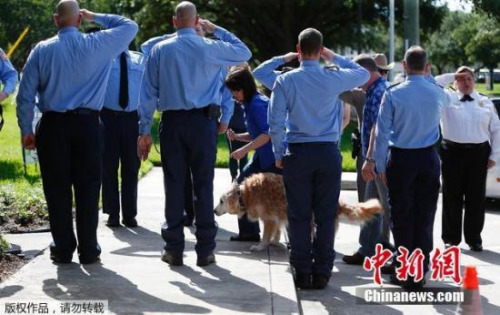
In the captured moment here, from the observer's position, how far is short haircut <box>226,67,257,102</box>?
880 cm

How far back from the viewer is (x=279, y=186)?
8461mm

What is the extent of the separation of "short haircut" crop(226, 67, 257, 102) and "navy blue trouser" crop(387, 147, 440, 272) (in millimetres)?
1847

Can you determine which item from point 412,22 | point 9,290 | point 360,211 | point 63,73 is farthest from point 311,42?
point 412,22

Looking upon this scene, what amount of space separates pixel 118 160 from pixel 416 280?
4.14 metres

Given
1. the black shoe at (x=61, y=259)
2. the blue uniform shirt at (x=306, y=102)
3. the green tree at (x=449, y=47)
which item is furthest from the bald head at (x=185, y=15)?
the green tree at (x=449, y=47)

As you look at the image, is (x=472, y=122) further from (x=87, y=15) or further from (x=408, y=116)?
(x=87, y=15)

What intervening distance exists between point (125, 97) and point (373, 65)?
296 centimetres

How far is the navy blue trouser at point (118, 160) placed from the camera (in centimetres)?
1014

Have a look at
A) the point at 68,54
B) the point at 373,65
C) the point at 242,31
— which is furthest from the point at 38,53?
the point at 242,31

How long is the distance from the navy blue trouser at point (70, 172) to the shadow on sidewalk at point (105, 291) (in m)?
0.25

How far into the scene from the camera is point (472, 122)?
9641mm

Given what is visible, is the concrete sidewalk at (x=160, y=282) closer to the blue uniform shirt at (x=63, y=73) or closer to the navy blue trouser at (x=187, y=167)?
the navy blue trouser at (x=187, y=167)

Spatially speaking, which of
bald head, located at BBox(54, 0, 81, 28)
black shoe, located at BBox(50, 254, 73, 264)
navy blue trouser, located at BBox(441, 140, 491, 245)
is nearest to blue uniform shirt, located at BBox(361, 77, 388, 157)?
navy blue trouser, located at BBox(441, 140, 491, 245)

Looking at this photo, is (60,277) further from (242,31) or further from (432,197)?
(242,31)
